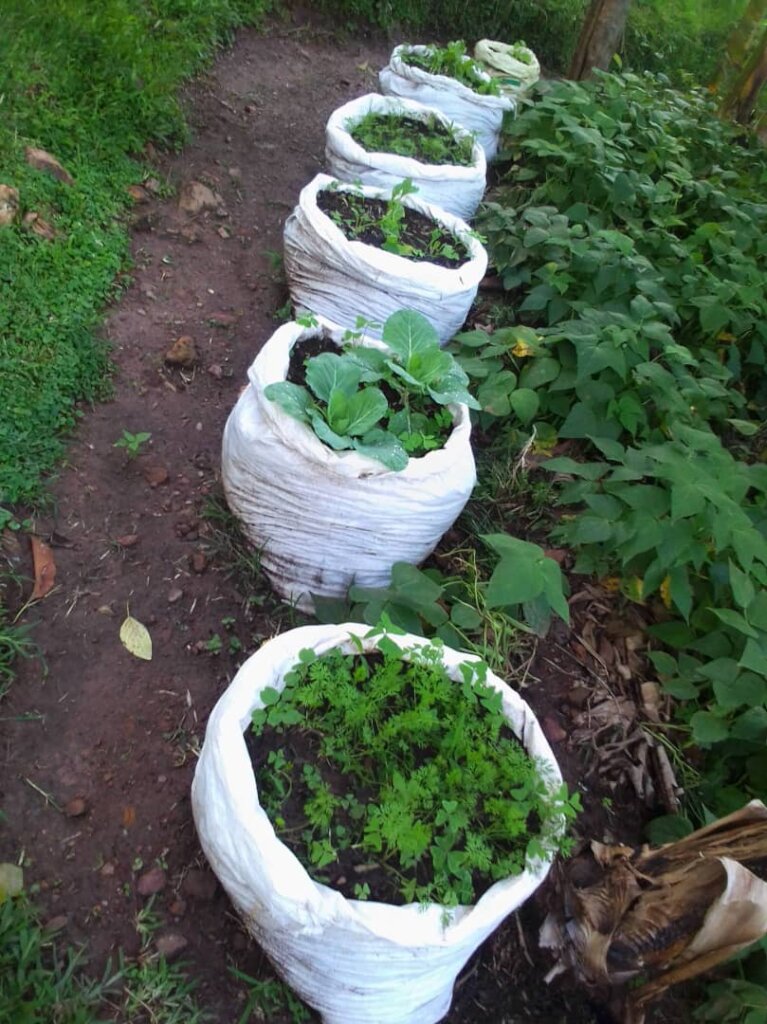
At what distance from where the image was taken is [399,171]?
127 inches

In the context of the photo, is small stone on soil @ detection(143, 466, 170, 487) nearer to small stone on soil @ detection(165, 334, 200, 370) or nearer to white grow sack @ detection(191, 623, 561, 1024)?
small stone on soil @ detection(165, 334, 200, 370)

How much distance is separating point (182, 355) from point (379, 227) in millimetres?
892

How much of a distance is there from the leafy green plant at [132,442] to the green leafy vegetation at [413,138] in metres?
1.75

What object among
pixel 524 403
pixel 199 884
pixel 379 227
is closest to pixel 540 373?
pixel 524 403

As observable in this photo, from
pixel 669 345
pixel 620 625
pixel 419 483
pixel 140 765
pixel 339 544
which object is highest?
pixel 669 345

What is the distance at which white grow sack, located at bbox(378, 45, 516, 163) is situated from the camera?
13.4 ft

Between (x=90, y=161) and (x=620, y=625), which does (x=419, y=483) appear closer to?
(x=620, y=625)

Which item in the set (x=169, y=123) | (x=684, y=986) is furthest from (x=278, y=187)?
(x=684, y=986)

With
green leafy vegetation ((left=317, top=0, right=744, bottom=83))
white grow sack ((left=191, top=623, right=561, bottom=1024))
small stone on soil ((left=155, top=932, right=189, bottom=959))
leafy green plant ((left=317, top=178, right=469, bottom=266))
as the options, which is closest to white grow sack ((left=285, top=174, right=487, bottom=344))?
leafy green plant ((left=317, top=178, right=469, bottom=266))

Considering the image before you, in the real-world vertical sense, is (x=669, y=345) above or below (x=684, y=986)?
above

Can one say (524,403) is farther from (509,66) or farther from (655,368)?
(509,66)

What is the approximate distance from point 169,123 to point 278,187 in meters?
0.60

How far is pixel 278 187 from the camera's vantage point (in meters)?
3.92

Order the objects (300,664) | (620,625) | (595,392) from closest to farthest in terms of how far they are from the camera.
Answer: (300,664)
(620,625)
(595,392)
